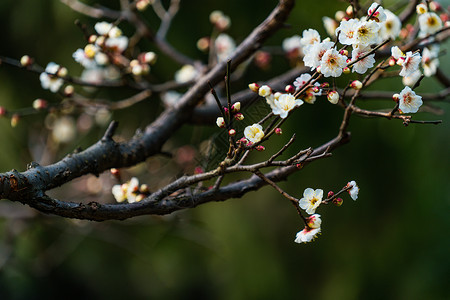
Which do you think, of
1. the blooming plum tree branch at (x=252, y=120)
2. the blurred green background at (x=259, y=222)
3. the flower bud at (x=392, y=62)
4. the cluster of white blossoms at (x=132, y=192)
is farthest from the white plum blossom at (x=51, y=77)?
the blurred green background at (x=259, y=222)

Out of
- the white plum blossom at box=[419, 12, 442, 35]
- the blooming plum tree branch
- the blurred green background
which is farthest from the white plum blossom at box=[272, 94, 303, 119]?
the blurred green background

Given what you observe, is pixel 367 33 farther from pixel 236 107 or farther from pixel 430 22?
pixel 430 22

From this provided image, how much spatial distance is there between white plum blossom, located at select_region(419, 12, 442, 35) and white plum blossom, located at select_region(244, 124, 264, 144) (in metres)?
0.68

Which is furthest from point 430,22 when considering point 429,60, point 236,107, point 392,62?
point 236,107

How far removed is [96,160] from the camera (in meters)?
1.00

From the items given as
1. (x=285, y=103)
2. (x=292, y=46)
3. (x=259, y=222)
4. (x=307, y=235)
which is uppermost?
(x=292, y=46)

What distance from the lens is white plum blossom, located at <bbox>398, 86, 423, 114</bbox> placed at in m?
0.78

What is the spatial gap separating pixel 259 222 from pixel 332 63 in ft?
10.3

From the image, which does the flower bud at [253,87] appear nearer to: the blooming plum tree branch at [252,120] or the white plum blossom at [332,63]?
the blooming plum tree branch at [252,120]

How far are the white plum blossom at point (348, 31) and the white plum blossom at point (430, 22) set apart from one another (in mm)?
508

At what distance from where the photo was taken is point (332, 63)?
2.47ft

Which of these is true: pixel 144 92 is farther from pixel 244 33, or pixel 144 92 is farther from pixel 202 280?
pixel 202 280

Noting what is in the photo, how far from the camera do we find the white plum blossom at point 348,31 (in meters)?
0.76

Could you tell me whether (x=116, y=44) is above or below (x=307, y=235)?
above
